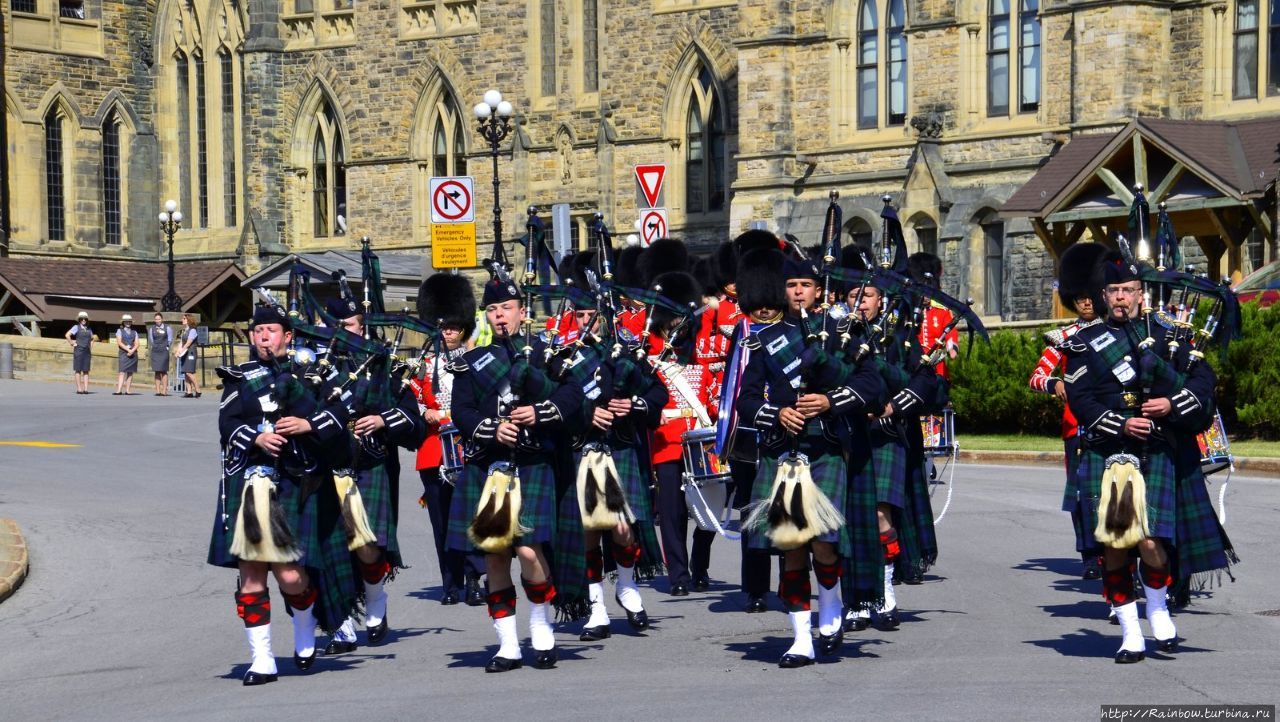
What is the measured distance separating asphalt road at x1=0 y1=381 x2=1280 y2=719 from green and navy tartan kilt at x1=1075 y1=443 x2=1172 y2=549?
0.67 m

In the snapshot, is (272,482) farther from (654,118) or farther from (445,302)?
(654,118)

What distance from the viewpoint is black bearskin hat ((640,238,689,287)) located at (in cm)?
1424

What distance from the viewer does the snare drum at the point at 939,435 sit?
44.4ft

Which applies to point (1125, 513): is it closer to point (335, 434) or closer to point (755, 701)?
point (755, 701)

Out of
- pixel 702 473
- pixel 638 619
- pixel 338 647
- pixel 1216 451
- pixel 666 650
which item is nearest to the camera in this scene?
pixel 666 650

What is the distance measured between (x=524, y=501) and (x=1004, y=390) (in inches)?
677

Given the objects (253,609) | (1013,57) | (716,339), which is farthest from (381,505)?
(1013,57)

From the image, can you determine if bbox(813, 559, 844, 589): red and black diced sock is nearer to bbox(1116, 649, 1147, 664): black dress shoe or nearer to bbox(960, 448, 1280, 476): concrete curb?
bbox(1116, 649, 1147, 664): black dress shoe

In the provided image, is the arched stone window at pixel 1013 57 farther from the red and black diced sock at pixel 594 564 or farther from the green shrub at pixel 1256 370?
the red and black diced sock at pixel 594 564

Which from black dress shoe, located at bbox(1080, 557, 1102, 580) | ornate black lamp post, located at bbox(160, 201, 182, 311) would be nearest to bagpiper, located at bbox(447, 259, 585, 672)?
black dress shoe, located at bbox(1080, 557, 1102, 580)

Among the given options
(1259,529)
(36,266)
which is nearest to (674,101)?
(36,266)

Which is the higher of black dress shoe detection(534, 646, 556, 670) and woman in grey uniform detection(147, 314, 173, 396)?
woman in grey uniform detection(147, 314, 173, 396)

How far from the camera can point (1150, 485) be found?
10227mm

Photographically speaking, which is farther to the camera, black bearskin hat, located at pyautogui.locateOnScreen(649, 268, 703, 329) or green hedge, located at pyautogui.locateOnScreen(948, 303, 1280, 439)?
green hedge, located at pyautogui.locateOnScreen(948, 303, 1280, 439)
